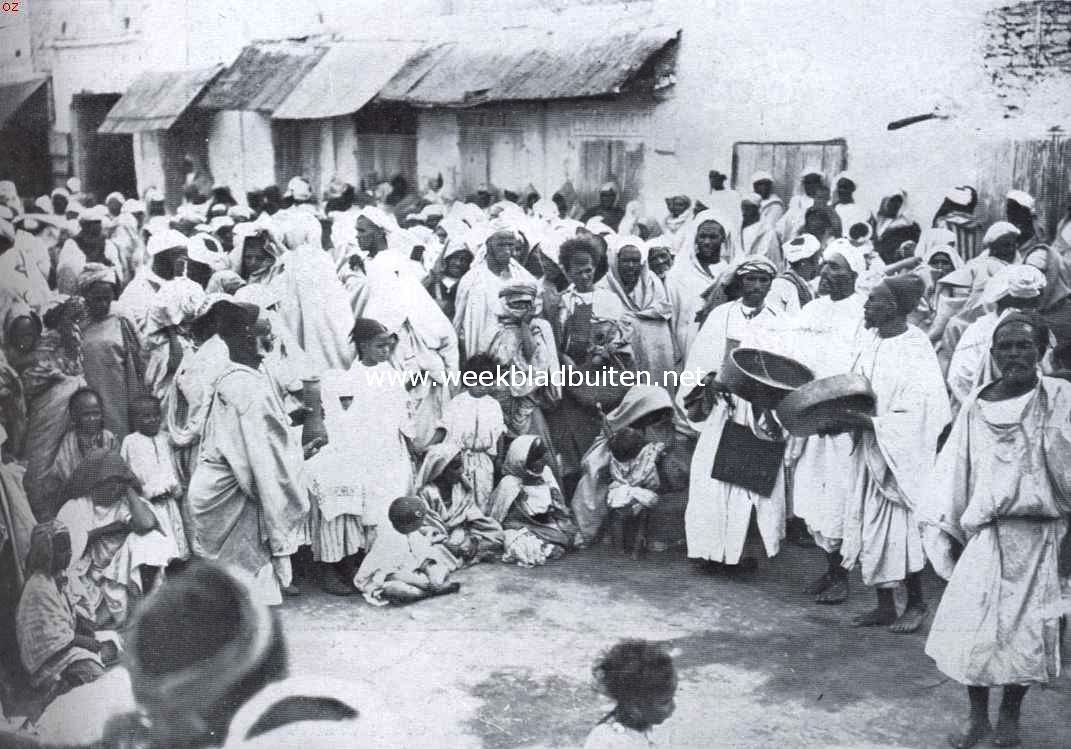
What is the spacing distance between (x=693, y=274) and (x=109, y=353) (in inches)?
143

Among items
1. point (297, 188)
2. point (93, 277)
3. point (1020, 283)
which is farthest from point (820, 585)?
point (297, 188)

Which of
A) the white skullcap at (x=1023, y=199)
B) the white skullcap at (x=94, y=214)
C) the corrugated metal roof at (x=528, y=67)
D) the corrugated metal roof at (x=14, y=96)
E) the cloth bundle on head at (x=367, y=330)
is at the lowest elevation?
the cloth bundle on head at (x=367, y=330)

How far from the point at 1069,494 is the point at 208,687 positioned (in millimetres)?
3485

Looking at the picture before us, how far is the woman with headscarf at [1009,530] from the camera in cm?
375

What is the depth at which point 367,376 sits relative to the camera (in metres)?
5.53

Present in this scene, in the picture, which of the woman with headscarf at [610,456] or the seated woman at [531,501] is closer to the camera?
the seated woman at [531,501]

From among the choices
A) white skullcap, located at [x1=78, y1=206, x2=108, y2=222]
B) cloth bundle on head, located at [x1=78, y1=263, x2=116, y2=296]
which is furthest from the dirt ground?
white skullcap, located at [x1=78, y1=206, x2=108, y2=222]

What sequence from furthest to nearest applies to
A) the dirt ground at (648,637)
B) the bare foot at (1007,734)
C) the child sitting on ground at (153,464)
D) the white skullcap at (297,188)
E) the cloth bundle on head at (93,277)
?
the white skullcap at (297,188)
the cloth bundle on head at (93,277)
the child sitting on ground at (153,464)
the dirt ground at (648,637)
the bare foot at (1007,734)

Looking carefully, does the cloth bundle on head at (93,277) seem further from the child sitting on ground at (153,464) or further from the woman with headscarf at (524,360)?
the woman with headscarf at (524,360)

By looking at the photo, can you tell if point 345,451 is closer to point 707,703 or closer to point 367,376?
point 367,376

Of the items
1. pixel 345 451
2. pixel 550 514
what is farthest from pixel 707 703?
pixel 345 451

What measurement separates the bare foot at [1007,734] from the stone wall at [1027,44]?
10.1 ft

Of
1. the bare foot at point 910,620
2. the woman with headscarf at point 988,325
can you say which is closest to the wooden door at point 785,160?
the woman with headscarf at point 988,325

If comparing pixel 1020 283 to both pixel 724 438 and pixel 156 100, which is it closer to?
pixel 724 438
